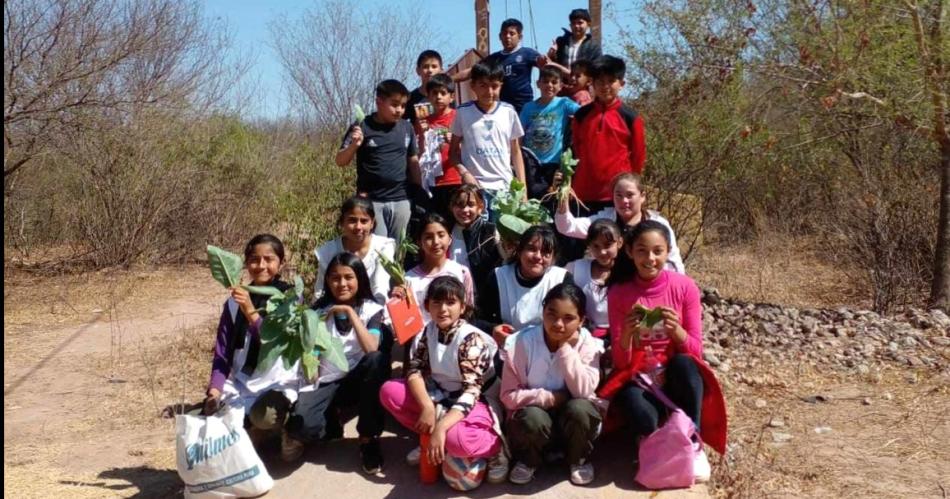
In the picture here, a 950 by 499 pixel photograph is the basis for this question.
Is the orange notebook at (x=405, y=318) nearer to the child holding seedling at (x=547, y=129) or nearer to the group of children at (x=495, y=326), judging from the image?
the group of children at (x=495, y=326)

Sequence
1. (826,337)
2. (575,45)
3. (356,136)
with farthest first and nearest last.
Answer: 1. (575,45)
2. (826,337)
3. (356,136)

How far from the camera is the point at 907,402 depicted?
5.00 metres

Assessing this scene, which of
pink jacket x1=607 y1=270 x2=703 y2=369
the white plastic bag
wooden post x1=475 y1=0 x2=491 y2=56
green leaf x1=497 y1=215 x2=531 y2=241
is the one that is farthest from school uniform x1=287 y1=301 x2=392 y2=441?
wooden post x1=475 y1=0 x2=491 y2=56

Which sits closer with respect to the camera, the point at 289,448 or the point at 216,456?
the point at 216,456

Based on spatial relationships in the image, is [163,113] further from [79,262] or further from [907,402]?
[907,402]

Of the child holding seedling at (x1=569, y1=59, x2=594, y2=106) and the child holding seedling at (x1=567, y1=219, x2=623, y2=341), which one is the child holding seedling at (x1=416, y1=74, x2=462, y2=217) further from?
the child holding seedling at (x1=567, y1=219, x2=623, y2=341)

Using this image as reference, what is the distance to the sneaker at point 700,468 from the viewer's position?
327 cm

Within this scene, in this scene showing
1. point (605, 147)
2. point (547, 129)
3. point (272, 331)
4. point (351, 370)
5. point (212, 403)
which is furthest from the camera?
point (547, 129)

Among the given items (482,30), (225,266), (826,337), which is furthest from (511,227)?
(482,30)

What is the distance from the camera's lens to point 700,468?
3.29 metres

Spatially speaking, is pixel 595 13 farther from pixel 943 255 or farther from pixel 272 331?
pixel 272 331

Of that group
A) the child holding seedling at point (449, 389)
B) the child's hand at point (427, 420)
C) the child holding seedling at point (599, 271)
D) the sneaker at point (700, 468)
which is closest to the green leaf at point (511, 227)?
the child holding seedling at point (599, 271)

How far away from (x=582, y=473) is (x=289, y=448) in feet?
4.33

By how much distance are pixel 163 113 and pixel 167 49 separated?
865 mm
